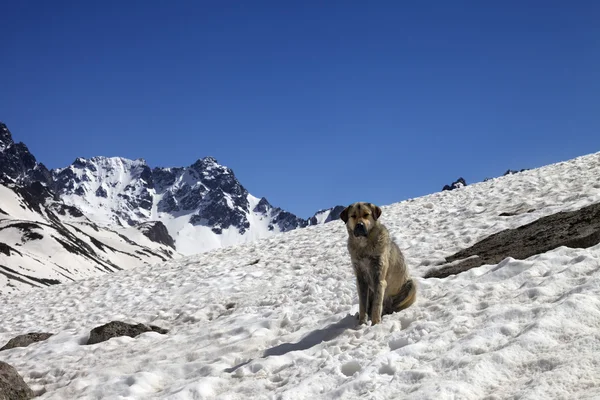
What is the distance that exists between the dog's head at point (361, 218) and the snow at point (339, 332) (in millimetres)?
1541

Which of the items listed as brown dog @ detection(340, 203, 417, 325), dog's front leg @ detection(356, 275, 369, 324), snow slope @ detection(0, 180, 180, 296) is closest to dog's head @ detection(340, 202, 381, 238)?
brown dog @ detection(340, 203, 417, 325)

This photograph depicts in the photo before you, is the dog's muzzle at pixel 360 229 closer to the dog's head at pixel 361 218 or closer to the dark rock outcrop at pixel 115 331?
the dog's head at pixel 361 218

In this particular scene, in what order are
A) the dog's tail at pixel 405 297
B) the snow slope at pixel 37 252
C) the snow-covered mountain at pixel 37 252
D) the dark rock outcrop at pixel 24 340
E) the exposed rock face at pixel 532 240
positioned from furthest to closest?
the snow-covered mountain at pixel 37 252 → the snow slope at pixel 37 252 → the dark rock outcrop at pixel 24 340 → the exposed rock face at pixel 532 240 → the dog's tail at pixel 405 297

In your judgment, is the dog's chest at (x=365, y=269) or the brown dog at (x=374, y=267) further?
the dog's chest at (x=365, y=269)

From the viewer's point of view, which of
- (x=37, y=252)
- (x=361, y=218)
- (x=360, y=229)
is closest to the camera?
(x=360, y=229)

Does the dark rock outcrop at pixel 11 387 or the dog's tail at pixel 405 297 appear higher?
the dog's tail at pixel 405 297

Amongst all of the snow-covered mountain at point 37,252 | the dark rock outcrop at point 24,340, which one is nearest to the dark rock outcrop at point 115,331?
the dark rock outcrop at point 24,340

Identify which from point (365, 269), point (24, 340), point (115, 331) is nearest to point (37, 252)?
point (24, 340)

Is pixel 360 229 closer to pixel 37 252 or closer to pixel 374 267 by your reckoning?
pixel 374 267

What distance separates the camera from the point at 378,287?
8.55 metres

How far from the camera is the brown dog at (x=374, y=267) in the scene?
8445 millimetres

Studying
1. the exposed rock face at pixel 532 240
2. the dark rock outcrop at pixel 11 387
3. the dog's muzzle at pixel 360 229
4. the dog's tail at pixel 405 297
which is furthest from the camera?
the exposed rock face at pixel 532 240

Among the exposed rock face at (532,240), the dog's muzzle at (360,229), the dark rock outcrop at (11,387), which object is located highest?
the exposed rock face at (532,240)

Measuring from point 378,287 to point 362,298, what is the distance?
1.29ft
